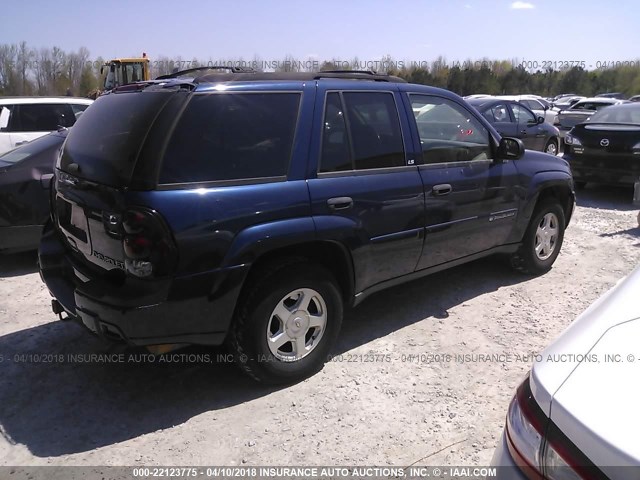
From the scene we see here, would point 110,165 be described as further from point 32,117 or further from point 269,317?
point 32,117

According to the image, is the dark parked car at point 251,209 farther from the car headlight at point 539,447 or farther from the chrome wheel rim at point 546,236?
the car headlight at point 539,447

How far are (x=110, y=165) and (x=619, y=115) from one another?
9949 millimetres

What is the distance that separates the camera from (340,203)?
3.38 metres

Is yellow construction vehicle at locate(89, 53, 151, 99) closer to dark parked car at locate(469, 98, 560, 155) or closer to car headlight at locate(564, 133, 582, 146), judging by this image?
dark parked car at locate(469, 98, 560, 155)

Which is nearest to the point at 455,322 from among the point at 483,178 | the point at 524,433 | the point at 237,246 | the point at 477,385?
the point at 477,385

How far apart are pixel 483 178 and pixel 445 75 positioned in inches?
2121

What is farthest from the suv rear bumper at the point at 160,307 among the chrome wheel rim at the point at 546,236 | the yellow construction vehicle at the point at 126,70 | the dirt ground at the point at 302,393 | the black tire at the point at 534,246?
the yellow construction vehicle at the point at 126,70

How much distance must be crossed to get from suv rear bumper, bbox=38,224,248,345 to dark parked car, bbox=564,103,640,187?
26.6ft

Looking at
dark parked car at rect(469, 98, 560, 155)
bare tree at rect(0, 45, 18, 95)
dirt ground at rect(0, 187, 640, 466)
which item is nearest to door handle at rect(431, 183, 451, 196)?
dirt ground at rect(0, 187, 640, 466)

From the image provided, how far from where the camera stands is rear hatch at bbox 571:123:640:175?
8.66 m

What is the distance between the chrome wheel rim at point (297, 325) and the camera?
10.6ft

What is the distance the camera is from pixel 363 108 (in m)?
3.70

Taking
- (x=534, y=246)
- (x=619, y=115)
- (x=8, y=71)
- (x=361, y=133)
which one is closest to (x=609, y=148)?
(x=619, y=115)

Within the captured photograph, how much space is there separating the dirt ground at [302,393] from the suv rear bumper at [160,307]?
20.9 inches
